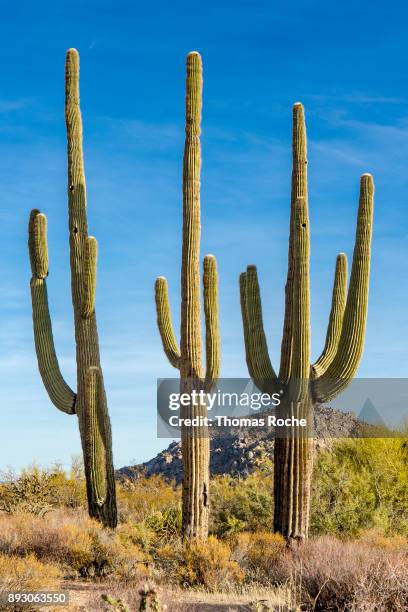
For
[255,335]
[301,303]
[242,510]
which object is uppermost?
[301,303]

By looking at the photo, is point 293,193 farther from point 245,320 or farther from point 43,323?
point 43,323

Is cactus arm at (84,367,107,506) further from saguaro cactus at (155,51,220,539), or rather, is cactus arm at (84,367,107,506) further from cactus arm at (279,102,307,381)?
cactus arm at (279,102,307,381)

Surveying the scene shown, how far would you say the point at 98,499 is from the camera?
15.9 m

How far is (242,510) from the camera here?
62.2 feet

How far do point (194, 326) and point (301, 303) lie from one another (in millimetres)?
1938

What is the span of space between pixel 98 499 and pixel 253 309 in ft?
15.7

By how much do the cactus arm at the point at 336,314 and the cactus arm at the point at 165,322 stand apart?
260 centimetres

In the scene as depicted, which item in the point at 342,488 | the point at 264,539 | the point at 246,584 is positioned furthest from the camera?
the point at 342,488

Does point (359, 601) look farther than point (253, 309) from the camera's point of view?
No

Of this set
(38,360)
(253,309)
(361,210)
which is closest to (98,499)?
(38,360)

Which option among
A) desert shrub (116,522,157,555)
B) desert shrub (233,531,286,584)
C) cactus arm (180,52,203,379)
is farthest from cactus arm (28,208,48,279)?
desert shrub (233,531,286,584)

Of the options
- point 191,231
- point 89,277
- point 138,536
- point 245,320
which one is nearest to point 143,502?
point 138,536

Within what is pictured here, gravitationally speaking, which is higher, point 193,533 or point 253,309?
point 253,309

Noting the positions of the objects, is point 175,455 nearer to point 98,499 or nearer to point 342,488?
point 342,488
